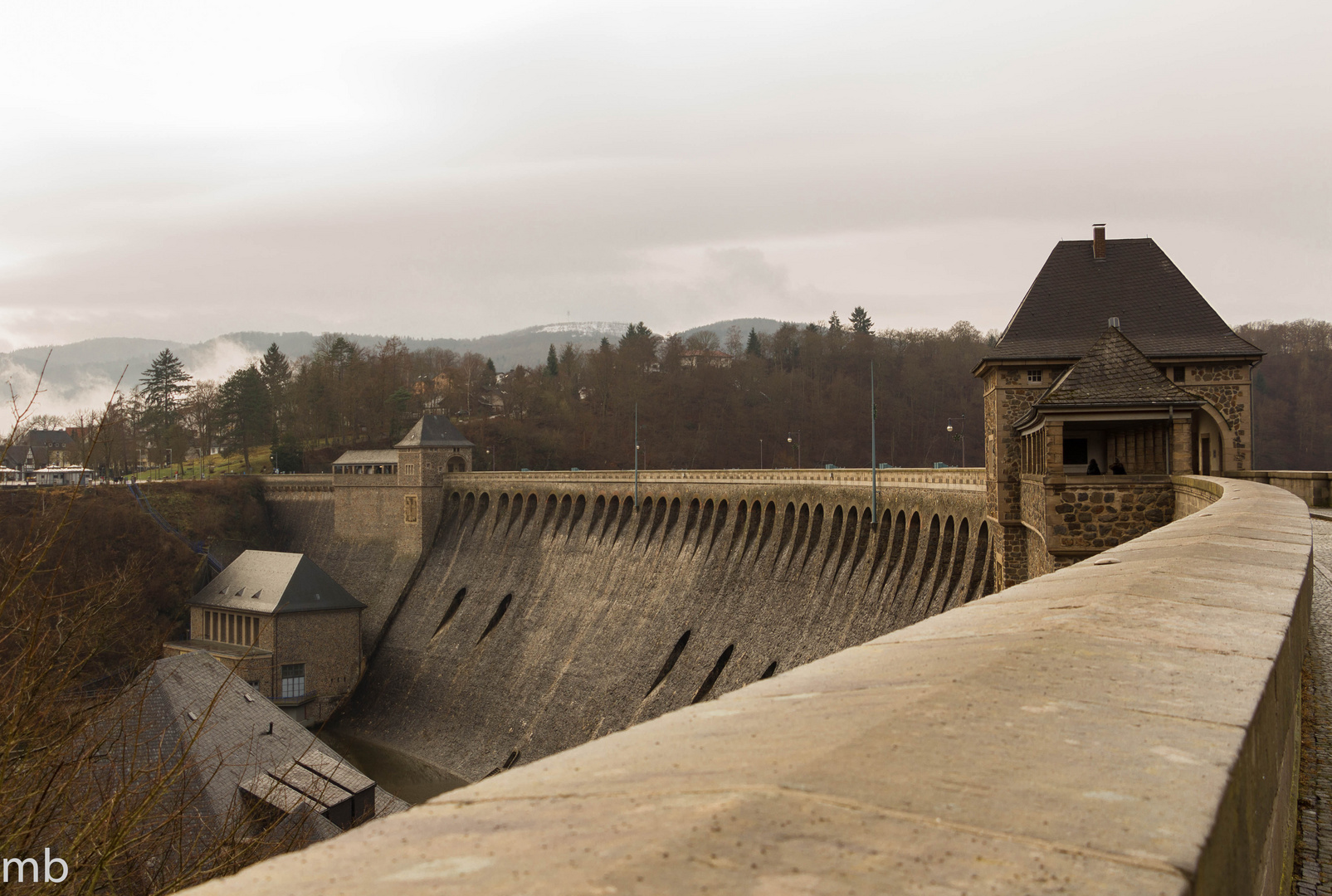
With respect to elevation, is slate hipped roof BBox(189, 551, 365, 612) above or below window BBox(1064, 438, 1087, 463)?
below

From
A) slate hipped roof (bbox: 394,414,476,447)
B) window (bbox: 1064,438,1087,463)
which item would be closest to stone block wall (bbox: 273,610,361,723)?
slate hipped roof (bbox: 394,414,476,447)

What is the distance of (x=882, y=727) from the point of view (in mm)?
1996

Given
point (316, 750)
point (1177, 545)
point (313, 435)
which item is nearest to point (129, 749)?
point (316, 750)

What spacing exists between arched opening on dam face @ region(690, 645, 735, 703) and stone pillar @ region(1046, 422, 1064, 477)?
2002 cm

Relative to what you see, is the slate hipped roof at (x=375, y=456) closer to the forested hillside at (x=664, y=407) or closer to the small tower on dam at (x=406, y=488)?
the small tower on dam at (x=406, y=488)

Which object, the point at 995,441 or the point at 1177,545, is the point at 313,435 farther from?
the point at 1177,545

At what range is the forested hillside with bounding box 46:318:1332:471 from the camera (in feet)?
238

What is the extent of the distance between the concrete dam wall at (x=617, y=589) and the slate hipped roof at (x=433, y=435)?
2.50 metres

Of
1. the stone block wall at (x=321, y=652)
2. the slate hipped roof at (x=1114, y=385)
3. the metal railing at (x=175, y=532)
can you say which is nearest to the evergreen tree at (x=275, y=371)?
the metal railing at (x=175, y=532)

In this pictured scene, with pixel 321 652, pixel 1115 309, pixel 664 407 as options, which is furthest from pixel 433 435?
pixel 1115 309

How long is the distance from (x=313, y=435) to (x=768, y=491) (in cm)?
5647

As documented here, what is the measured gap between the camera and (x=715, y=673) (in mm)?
32750

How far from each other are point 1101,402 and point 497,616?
116ft

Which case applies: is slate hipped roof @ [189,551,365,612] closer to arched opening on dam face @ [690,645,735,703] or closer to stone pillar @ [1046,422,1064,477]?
arched opening on dam face @ [690,645,735,703]
